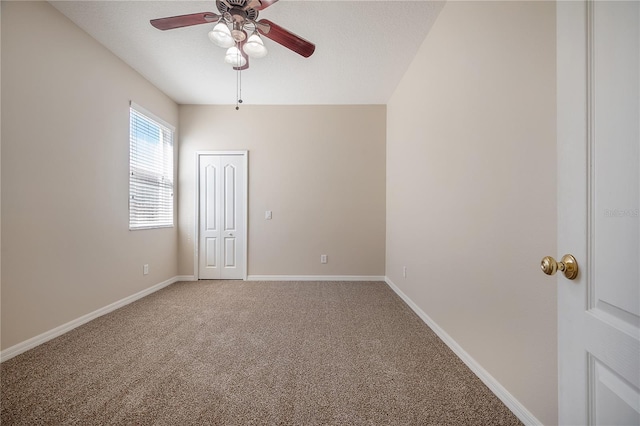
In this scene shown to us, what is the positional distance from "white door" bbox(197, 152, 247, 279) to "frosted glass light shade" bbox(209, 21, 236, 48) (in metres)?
2.23

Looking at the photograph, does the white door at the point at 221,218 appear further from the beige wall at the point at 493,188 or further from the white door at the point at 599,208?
the white door at the point at 599,208

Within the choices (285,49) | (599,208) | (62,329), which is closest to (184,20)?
(285,49)

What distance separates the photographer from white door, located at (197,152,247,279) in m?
3.96

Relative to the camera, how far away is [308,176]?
395 cm

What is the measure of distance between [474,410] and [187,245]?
395cm

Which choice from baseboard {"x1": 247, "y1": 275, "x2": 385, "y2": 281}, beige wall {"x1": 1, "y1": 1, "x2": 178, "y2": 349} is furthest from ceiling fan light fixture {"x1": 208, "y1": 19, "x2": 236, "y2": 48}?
baseboard {"x1": 247, "y1": 275, "x2": 385, "y2": 281}

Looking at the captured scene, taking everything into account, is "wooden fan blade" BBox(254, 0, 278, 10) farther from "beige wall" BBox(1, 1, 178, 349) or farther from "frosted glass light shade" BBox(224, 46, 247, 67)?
"beige wall" BBox(1, 1, 178, 349)

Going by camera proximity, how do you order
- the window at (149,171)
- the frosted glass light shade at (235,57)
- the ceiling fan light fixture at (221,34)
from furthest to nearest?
the window at (149,171)
the frosted glass light shade at (235,57)
the ceiling fan light fixture at (221,34)

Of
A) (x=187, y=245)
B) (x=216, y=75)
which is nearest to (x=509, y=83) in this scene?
(x=216, y=75)

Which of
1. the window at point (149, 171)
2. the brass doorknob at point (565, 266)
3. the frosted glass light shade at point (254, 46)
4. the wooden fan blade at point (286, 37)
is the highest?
the wooden fan blade at point (286, 37)

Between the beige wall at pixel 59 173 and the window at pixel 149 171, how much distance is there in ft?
0.49

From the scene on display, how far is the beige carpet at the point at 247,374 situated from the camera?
50.9 inches

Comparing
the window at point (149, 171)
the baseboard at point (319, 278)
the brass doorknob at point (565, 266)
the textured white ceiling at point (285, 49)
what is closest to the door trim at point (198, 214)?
the baseboard at point (319, 278)

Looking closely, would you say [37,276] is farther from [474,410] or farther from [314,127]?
[314,127]
